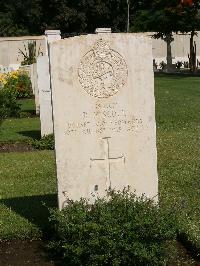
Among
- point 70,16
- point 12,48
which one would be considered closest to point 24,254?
point 12,48

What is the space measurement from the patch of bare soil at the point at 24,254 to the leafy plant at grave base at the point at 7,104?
8.07 meters

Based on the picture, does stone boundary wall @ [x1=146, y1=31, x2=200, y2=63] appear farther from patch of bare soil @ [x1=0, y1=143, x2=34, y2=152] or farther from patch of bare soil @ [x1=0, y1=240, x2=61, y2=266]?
patch of bare soil @ [x1=0, y1=240, x2=61, y2=266]

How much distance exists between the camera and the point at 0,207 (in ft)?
23.0

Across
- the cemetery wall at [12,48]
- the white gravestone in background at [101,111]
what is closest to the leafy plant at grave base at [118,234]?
the white gravestone in background at [101,111]

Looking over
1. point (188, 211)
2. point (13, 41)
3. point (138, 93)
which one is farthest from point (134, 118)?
point (13, 41)

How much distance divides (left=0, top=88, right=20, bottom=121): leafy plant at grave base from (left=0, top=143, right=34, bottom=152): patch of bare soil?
1738 millimetres

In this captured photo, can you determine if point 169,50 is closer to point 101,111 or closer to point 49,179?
point 49,179

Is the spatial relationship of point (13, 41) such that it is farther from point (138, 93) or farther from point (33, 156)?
point (138, 93)

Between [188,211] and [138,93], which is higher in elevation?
[138,93]

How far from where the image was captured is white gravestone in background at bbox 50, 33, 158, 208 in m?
5.62

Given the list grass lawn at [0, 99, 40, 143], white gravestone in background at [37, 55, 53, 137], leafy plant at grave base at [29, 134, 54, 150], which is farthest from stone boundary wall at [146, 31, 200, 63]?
leafy plant at grave base at [29, 134, 54, 150]

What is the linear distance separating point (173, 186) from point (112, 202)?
7.61 ft

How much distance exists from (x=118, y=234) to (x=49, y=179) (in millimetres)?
3430

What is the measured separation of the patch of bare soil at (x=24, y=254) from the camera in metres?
5.48
